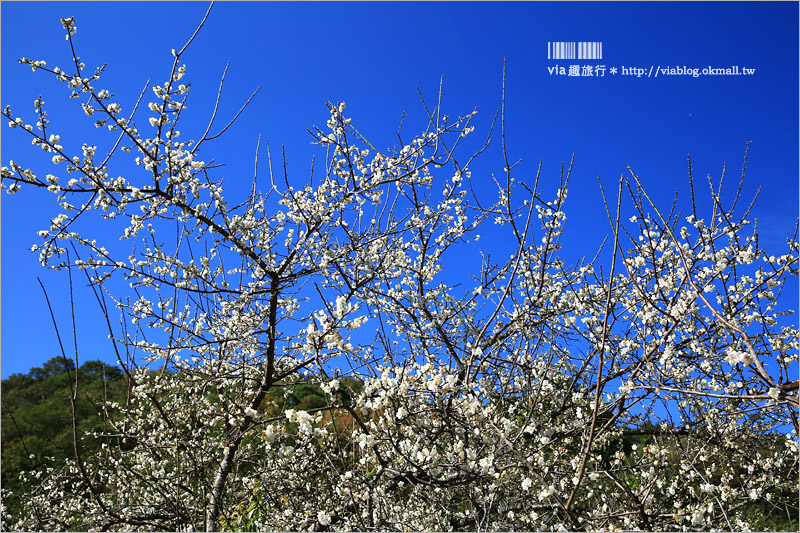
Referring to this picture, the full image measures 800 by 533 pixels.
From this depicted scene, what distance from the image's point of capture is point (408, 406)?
2771 millimetres

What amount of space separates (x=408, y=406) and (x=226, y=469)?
1919mm

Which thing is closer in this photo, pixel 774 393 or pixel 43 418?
pixel 774 393

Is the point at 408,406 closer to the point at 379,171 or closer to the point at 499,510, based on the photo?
the point at 499,510

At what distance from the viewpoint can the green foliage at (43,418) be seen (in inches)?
423

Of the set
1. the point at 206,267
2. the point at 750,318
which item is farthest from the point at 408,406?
the point at 750,318

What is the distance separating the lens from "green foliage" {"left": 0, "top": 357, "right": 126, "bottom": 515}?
35.3 feet

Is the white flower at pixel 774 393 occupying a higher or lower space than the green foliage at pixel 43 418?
lower

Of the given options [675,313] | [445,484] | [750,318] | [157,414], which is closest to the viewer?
[445,484]

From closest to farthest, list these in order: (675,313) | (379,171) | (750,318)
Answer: (675,313), (750,318), (379,171)

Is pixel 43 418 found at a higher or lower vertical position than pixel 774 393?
higher

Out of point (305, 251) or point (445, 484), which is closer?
point (445, 484)

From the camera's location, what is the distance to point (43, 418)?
13.4 meters

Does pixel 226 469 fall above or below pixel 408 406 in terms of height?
below

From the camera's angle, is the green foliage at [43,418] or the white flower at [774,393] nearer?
the white flower at [774,393]
